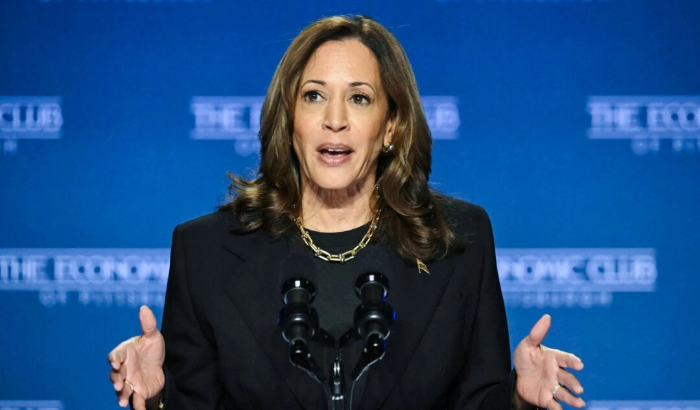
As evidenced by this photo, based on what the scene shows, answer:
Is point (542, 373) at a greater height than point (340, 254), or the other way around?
point (340, 254)

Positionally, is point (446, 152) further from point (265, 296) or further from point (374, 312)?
point (374, 312)

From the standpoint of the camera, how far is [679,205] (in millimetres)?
3469

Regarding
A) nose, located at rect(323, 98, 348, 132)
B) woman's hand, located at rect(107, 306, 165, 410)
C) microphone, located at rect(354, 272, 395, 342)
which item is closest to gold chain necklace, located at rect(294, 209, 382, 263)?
nose, located at rect(323, 98, 348, 132)

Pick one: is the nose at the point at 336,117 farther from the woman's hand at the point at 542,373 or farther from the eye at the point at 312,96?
the woman's hand at the point at 542,373

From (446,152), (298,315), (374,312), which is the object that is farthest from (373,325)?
(446,152)

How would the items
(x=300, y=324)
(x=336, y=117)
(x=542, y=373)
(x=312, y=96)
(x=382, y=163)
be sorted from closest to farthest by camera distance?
(x=300, y=324) → (x=542, y=373) → (x=336, y=117) → (x=312, y=96) → (x=382, y=163)

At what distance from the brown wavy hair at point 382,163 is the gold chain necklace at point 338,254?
17 mm

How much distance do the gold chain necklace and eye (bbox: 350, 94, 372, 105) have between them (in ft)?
1.00

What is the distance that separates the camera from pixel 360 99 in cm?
211

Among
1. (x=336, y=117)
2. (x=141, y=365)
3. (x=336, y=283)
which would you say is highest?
(x=336, y=117)

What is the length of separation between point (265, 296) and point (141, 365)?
0.38 meters

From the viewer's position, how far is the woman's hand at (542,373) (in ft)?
5.65

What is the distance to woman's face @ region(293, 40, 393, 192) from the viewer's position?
6.73 feet

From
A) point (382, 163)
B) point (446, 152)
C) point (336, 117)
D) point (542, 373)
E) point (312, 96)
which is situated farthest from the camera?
point (446, 152)
